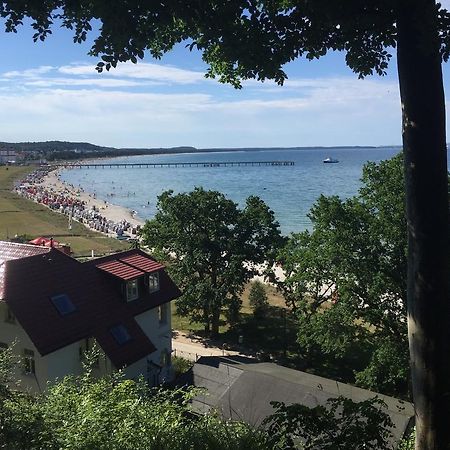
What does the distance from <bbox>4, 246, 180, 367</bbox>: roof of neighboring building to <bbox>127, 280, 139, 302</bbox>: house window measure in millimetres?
231

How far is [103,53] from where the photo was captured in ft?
20.3

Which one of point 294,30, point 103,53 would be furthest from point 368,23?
point 103,53

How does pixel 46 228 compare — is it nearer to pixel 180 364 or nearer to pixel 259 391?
pixel 180 364

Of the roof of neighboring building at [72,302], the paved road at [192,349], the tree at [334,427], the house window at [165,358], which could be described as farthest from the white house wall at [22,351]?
the tree at [334,427]

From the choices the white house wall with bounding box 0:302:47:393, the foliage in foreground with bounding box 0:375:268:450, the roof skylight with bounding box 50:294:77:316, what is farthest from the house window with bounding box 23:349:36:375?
the foliage in foreground with bounding box 0:375:268:450

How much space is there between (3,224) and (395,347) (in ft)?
206

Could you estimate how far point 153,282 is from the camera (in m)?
23.2

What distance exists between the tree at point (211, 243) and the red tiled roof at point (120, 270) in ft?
17.8

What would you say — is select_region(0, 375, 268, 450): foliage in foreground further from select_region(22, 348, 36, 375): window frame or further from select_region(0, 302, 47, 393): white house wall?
select_region(22, 348, 36, 375): window frame

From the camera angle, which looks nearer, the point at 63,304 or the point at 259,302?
the point at 63,304

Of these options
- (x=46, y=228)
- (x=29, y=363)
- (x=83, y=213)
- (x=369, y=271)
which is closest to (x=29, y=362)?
(x=29, y=363)

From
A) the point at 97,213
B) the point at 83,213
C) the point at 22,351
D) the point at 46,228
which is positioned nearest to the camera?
the point at 22,351

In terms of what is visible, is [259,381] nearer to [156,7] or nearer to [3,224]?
[156,7]

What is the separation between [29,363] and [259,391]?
27.0 feet
